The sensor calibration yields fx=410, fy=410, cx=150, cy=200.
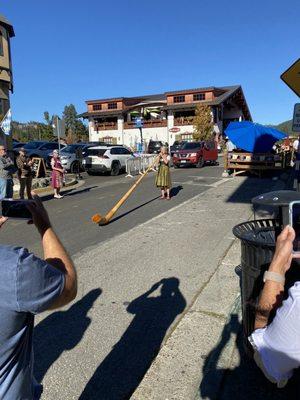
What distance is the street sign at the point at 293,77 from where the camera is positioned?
7016mm

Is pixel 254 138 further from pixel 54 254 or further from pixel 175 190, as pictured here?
pixel 54 254

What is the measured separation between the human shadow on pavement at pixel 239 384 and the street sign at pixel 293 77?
5.21 metres

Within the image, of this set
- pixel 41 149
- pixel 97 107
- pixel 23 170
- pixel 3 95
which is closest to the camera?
pixel 23 170

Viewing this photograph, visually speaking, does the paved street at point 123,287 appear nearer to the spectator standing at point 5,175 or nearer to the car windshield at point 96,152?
the spectator standing at point 5,175

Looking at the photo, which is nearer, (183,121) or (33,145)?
(33,145)

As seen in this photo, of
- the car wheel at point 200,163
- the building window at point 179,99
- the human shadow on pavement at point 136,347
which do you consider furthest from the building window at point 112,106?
the human shadow on pavement at point 136,347

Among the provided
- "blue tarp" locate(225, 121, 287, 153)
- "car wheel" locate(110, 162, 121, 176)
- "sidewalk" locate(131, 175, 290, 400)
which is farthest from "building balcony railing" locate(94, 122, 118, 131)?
"sidewalk" locate(131, 175, 290, 400)

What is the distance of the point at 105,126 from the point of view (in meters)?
58.1

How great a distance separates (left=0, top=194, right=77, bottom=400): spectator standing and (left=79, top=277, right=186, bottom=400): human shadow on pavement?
150 centimetres

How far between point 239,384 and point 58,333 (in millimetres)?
1748

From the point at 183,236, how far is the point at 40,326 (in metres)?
3.99

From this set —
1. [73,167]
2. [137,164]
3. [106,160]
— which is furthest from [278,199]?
[73,167]

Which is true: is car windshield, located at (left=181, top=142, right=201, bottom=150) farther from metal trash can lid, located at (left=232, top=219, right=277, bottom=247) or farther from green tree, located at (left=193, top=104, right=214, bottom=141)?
metal trash can lid, located at (left=232, top=219, right=277, bottom=247)

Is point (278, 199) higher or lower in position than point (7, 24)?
lower
